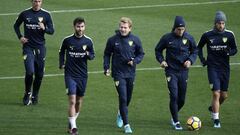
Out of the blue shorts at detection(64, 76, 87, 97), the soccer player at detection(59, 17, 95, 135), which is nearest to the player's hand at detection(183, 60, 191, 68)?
the soccer player at detection(59, 17, 95, 135)

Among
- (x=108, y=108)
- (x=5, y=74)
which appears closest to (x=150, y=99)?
(x=108, y=108)

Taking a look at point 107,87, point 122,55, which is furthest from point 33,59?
point 122,55

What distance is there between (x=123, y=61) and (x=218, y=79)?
7.58 ft

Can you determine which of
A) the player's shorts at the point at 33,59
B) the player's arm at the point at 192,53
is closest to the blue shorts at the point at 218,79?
the player's arm at the point at 192,53

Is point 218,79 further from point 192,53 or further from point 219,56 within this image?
point 192,53

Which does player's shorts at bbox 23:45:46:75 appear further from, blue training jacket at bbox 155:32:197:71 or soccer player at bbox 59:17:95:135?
blue training jacket at bbox 155:32:197:71

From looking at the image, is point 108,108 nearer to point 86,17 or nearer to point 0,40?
point 0,40

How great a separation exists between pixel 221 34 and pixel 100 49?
27.6 ft

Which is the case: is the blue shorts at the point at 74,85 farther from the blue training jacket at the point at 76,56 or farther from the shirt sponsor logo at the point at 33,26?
the shirt sponsor logo at the point at 33,26

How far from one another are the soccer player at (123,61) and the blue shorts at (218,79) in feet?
5.82

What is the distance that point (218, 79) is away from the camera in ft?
56.1

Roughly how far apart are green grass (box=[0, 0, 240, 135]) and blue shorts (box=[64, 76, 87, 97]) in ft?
3.02

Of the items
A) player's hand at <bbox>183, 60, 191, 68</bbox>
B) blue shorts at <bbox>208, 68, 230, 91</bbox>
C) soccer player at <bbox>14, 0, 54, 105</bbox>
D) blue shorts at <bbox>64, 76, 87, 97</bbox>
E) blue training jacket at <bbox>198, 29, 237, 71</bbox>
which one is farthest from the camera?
soccer player at <bbox>14, 0, 54, 105</bbox>

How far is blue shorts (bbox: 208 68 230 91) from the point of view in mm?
17016
